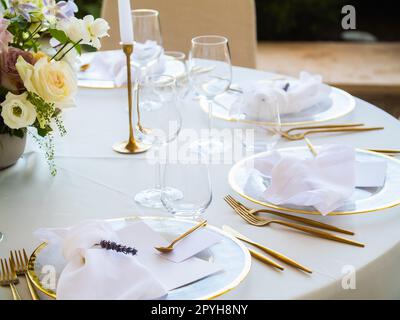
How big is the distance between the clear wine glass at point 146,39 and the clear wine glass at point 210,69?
0.26 m

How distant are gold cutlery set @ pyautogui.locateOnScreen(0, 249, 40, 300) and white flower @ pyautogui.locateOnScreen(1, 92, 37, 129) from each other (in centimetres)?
27

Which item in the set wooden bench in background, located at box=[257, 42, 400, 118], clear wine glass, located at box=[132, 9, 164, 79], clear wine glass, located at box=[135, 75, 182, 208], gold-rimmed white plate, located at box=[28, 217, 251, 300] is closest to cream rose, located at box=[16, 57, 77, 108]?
clear wine glass, located at box=[135, 75, 182, 208]

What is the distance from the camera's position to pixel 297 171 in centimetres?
126

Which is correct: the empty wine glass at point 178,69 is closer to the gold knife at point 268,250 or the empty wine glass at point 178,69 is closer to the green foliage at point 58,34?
the green foliage at point 58,34

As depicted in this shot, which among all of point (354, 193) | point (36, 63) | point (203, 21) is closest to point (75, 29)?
point (36, 63)

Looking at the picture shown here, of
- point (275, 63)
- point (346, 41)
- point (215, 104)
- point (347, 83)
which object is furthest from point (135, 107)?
point (346, 41)

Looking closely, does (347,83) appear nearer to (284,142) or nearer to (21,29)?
(284,142)

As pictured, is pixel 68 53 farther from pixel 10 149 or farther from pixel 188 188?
pixel 188 188

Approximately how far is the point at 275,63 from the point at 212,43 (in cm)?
226

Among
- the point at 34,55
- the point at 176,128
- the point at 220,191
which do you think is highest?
the point at 34,55

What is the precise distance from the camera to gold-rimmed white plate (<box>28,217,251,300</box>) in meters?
0.98

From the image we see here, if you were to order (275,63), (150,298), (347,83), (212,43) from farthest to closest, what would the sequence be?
(275,63) → (347,83) → (212,43) → (150,298)

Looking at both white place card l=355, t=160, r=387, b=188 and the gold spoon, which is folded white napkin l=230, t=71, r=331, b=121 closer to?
white place card l=355, t=160, r=387, b=188

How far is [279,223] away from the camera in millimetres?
1190
